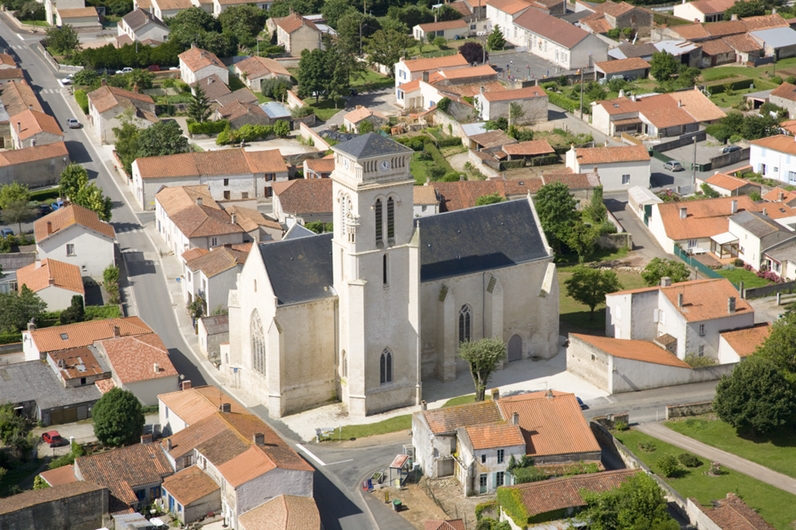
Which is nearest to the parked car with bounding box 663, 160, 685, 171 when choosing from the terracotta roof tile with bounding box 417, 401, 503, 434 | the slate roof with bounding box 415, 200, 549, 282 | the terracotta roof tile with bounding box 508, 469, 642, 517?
the slate roof with bounding box 415, 200, 549, 282

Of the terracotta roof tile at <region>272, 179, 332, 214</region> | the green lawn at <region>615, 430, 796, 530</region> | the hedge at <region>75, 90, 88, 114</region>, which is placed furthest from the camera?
the hedge at <region>75, 90, 88, 114</region>

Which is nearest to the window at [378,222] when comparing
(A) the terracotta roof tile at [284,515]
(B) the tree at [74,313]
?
(A) the terracotta roof tile at [284,515]

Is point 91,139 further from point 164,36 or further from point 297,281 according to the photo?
point 297,281

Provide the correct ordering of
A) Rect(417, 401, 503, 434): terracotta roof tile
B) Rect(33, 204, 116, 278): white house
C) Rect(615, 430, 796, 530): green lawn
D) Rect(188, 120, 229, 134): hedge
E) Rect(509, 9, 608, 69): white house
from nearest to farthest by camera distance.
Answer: Rect(615, 430, 796, 530): green lawn → Rect(417, 401, 503, 434): terracotta roof tile → Rect(33, 204, 116, 278): white house → Rect(188, 120, 229, 134): hedge → Rect(509, 9, 608, 69): white house

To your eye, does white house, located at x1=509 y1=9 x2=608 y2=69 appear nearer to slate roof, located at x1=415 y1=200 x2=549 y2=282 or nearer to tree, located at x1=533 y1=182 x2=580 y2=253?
tree, located at x1=533 y1=182 x2=580 y2=253

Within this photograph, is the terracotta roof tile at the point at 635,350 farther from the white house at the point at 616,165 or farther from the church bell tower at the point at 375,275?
the white house at the point at 616,165
